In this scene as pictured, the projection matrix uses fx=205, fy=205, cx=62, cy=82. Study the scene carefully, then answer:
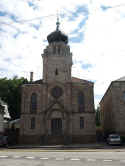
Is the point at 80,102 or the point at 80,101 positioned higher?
the point at 80,101

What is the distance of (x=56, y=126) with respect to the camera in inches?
1261

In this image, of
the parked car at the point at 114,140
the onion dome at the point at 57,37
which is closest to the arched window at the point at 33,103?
the onion dome at the point at 57,37

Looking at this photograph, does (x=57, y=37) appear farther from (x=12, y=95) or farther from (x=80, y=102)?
(x=12, y=95)

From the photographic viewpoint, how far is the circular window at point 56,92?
33.3m

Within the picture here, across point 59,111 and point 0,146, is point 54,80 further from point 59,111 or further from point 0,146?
point 0,146

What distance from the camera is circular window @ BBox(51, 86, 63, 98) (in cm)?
3331

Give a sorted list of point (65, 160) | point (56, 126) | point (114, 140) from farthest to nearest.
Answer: point (56, 126)
point (114, 140)
point (65, 160)

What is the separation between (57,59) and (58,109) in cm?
885

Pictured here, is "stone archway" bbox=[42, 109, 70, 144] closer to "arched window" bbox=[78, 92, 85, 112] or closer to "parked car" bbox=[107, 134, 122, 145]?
"arched window" bbox=[78, 92, 85, 112]

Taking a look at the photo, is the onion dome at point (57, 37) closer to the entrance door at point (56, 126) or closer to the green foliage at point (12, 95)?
the green foliage at point (12, 95)

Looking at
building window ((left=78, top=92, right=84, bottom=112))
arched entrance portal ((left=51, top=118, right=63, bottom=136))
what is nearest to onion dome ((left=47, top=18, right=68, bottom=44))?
building window ((left=78, top=92, right=84, bottom=112))

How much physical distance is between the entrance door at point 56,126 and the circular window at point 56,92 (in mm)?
3839

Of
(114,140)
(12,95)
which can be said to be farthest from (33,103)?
(114,140)

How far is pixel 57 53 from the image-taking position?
35750 mm
